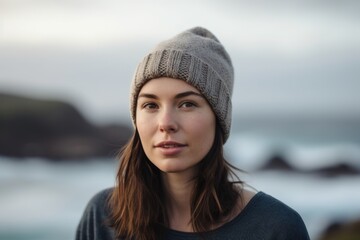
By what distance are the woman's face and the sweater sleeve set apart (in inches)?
11.6

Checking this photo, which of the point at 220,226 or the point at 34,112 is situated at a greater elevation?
the point at 34,112

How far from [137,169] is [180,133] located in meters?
0.24

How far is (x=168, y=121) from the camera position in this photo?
1554 mm

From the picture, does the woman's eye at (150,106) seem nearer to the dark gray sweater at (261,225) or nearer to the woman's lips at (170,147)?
the woman's lips at (170,147)

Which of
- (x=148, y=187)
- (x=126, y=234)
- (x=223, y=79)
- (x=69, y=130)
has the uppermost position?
(x=69, y=130)

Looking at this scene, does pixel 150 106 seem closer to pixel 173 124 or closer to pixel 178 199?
pixel 173 124

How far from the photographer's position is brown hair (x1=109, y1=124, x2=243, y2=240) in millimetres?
1696

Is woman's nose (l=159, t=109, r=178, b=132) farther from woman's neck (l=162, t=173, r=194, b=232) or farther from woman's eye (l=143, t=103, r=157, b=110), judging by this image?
woman's neck (l=162, t=173, r=194, b=232)

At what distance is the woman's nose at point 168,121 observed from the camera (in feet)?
5.10

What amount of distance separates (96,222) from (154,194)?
7.9 inches

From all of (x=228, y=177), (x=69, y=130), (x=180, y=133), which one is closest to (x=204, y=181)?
(x=228, y=177)

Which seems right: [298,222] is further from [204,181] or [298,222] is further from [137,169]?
[137,169]

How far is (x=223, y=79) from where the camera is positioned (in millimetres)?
1698

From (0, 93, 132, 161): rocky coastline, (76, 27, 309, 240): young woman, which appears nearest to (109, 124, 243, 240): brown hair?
(76, 27, 309, 240): young woman
